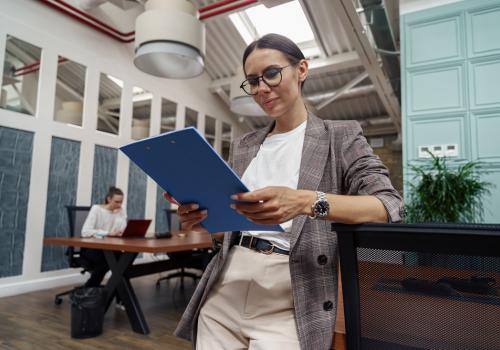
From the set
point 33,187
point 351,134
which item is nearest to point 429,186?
point 351,134

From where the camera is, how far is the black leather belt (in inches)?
34.9

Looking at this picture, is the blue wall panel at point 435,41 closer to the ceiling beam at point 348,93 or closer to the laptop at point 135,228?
the laptop at point 135,228

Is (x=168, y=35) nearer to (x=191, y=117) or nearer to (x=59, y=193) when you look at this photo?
(x=59, y=193)

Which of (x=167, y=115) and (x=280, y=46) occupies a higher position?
(x=167, y=115)

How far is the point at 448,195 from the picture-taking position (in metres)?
3.15

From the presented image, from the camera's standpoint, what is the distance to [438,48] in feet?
11.9

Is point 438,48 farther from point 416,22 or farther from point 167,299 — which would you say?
point 167,299

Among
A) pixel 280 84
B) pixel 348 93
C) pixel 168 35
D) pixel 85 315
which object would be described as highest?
pixel 348 93

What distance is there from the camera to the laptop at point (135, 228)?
3.59 m

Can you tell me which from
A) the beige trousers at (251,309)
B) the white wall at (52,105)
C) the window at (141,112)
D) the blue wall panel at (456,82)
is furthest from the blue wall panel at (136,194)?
the beige trousers at (251,309)

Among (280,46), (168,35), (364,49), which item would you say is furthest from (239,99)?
(280,46)

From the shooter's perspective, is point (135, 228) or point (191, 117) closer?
point (135, 228)

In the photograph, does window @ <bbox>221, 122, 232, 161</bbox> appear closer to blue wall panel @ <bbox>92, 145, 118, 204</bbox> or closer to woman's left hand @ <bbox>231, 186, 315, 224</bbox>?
blue wall panel @ <bbox>92, 145, 118, 204</bbox>

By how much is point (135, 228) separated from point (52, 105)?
2.33 m
